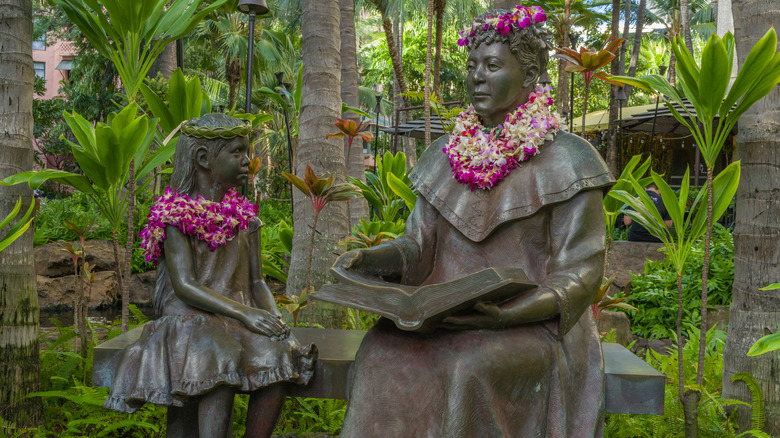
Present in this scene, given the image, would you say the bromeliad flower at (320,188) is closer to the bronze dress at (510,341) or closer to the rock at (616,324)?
the bronze dress at (510,341)

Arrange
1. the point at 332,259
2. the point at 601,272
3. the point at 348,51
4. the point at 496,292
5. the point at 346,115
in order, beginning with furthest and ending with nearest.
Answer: the point at 346,115 → the point at 348,51 → the point at 332,259 → the point at 601,272 → the point at 496,292

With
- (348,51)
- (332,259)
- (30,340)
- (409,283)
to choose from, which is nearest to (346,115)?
(348,51)

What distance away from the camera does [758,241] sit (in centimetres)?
347

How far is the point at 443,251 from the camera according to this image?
2424 mm

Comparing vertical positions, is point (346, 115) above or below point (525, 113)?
above

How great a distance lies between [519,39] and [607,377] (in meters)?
1.24

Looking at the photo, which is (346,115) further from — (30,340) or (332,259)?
(30,340)

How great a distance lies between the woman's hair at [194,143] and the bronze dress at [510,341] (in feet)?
2.54

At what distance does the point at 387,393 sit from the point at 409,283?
54cm

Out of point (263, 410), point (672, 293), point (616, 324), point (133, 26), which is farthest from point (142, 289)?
point (263, 410)

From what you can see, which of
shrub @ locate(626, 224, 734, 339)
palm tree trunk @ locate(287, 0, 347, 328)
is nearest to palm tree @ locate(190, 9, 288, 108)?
palm tree trunk @ locate(287, 0, 347, 328)

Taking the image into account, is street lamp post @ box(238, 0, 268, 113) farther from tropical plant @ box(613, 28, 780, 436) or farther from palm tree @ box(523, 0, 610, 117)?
tropical plant @ box(613, 28, 780, 436)

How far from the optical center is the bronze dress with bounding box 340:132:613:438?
1952mm

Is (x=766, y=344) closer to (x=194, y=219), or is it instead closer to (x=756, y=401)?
(x=756, y=401)
